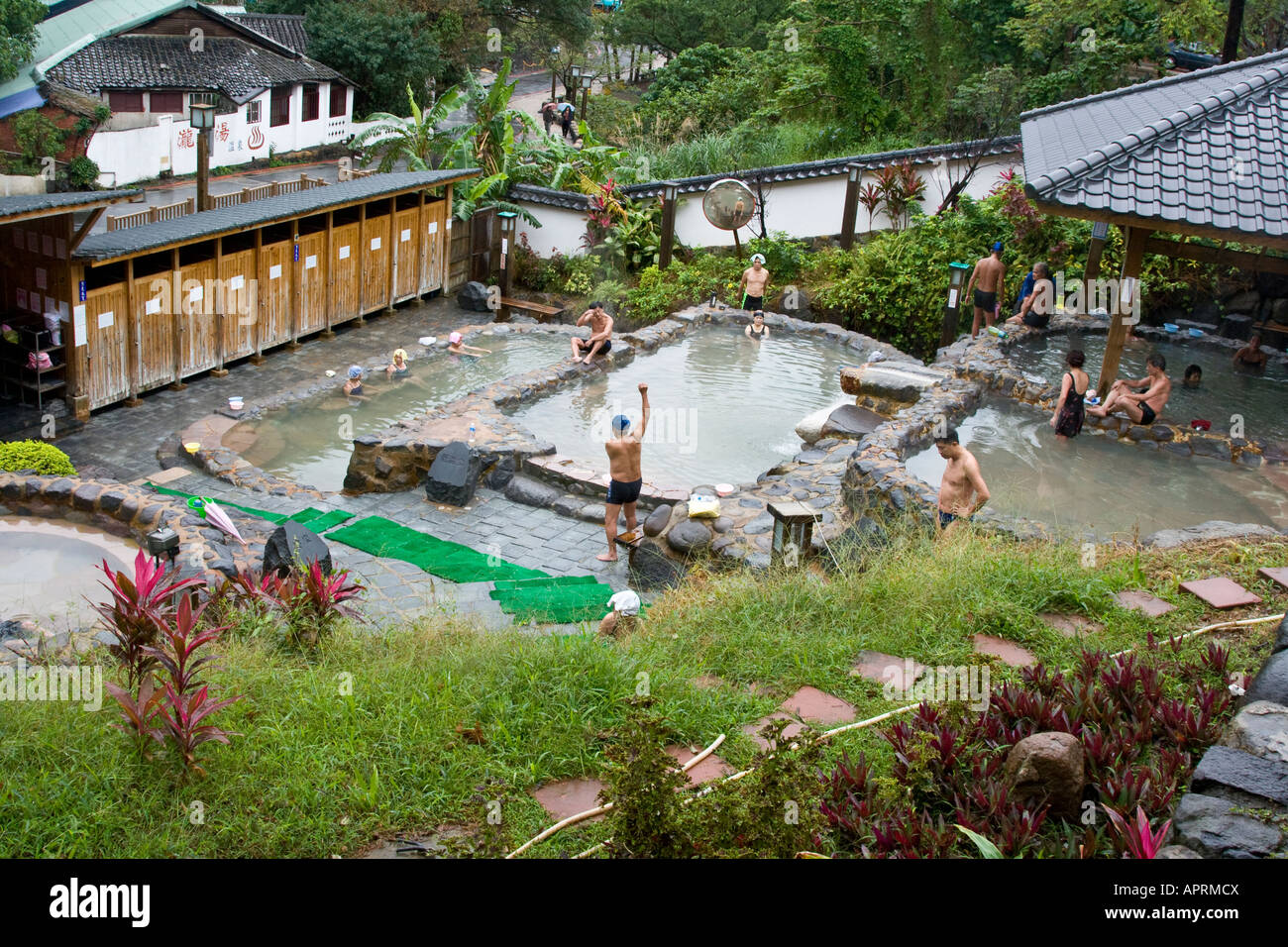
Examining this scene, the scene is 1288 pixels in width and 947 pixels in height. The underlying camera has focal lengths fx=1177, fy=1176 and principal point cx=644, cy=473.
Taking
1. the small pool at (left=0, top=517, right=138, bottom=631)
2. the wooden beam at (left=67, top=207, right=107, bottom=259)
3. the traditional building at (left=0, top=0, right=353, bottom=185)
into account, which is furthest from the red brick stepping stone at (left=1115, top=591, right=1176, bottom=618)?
the traditional building at (left=0, top=0, right=353, bottom=185)

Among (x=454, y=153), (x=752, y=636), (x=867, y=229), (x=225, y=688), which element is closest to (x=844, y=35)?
(x=867, y=229)

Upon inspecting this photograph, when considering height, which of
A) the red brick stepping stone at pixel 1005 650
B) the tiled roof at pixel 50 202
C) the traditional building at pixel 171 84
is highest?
the traditional building at pixel 171 84

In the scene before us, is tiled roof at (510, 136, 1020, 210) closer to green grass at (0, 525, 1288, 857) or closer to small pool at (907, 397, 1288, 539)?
small pool at (907, 397, 1288, 539)

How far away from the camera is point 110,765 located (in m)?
6.38

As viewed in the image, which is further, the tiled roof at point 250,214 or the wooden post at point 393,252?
the wooden post at point 393,252

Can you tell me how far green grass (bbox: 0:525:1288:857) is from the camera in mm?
6066

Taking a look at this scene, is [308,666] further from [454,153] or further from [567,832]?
[454,153]

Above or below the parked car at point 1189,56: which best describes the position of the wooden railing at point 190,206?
below

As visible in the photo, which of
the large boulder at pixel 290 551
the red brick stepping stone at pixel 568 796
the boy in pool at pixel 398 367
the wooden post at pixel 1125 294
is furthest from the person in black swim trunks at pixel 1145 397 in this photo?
the boy in pool at pixel 398 367

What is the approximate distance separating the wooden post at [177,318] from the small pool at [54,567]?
6.53m

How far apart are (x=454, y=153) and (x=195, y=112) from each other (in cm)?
743

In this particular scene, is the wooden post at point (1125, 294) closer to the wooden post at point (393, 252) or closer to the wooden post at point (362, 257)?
the wooden post at point (362, 257)

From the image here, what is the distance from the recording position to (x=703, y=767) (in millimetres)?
6754

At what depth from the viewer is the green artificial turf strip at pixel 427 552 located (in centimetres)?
1217
